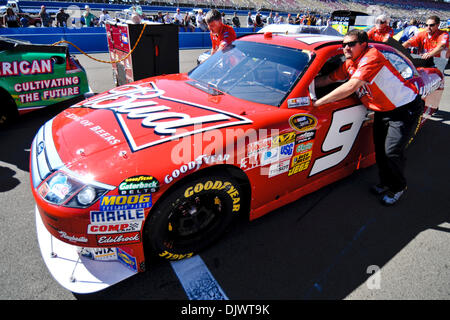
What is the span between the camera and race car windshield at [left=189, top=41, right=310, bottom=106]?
260 centimetres

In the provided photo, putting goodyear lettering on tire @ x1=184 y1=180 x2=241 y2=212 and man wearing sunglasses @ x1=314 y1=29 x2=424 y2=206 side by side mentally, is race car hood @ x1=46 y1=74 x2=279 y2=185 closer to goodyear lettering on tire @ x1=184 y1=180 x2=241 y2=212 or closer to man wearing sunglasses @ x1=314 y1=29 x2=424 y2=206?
goodyear lettering on tire @ x1=184 y1=180 x2=241 y2=212

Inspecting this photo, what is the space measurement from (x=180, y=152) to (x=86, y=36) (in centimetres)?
1242

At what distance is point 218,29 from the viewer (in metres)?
4.82

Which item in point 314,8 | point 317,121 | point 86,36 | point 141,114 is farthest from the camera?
point 314,8

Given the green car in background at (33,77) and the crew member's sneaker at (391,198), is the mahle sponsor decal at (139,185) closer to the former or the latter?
the crew member's sneaker at (391,198)

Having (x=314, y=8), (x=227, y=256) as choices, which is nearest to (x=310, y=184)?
(x=227, y=256)

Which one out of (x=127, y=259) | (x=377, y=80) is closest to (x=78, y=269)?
(x=127, y=259)

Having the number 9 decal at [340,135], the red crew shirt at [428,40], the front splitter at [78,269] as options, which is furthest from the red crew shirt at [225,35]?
the front splitter at [78,269]

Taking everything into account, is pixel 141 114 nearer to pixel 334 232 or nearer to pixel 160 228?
pixel 160 228

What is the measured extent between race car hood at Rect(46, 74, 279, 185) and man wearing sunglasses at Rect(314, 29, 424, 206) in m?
0.90

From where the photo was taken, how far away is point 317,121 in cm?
254

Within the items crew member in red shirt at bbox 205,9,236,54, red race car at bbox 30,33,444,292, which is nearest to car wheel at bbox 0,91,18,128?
red race car at bbox 30,33,444,292

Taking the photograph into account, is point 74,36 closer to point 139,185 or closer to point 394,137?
point 139,185

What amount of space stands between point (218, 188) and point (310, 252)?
1.01 m
